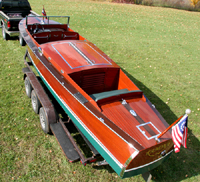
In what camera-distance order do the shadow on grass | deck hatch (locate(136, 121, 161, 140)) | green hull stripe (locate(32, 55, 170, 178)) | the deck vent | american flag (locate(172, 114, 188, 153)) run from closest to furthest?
american flag (locate(172, 114, 188, 153)) < green hull stripe (locate(32, 55, 170, 178)) < deck hatch (locate(136, 121, 161, 140)) < the shadow on grass < the deck vent

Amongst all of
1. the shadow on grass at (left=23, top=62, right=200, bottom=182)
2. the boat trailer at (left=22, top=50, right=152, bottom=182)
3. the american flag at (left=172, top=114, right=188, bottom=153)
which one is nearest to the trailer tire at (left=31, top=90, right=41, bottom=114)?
the boat trailer at (left=22, top=50, right=152, bottom=182)

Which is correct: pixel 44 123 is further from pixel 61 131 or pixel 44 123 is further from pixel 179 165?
pixel 179 165

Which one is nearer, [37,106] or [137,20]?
[37,106]

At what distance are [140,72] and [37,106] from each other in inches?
197

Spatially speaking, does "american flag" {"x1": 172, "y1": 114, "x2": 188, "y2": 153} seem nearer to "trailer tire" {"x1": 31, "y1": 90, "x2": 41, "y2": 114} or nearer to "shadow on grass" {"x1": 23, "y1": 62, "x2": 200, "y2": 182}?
"shadow on grass" {"x1": 23, "y1": 62, "x2": 200, "y2": 182}

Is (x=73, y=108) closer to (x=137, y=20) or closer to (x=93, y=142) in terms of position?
(x=93, y=142)

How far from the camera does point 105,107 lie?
13.1 ft

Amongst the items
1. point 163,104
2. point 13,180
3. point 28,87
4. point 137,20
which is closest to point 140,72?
point 163,104

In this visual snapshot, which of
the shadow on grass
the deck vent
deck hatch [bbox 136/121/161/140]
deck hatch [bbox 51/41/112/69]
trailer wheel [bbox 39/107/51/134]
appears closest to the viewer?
deck hatch [bbox 136/121/161/140]

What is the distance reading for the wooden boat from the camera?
309cm

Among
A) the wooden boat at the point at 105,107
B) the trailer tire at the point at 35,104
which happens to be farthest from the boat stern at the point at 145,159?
the trailer tire at the point at 35,104

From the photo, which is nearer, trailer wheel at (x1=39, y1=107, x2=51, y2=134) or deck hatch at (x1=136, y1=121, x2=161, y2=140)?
deck hatch at (x1=136, y1=121, x2=161, y2=140)

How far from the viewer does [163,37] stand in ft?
45.7

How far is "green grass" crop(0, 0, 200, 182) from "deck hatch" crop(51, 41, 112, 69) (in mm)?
1762
